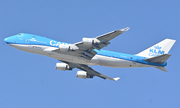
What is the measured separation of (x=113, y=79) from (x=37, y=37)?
18.3 metres

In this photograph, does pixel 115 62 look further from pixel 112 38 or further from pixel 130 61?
pixel 112 38

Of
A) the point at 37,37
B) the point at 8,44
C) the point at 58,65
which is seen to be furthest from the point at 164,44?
the point at 8,44

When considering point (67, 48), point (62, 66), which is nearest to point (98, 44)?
point (67, 48)

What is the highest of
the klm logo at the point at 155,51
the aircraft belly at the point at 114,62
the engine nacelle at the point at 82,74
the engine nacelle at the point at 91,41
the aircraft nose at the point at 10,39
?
the aircraft nose at the point at 10,39

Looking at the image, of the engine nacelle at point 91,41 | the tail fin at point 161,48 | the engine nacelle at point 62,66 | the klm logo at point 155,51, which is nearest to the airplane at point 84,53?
the engine nacelle at point 91,41

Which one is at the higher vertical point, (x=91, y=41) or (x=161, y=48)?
(x=91, y=41)

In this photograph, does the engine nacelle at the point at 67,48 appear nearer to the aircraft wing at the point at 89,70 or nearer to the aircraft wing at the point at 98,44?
the aircraft wing at the point at 98,44

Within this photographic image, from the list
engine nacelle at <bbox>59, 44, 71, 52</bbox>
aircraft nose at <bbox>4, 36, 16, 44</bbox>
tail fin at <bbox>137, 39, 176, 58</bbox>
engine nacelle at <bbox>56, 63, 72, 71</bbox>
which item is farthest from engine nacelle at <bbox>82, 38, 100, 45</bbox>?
tail fin at <bbox>137, 39, 176, 58</bbox>

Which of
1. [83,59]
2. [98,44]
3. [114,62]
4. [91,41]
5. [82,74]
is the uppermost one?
[91,41]

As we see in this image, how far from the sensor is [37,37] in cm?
5141

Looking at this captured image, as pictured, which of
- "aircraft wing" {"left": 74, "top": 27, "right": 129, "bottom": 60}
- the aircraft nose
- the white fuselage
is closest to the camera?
"aircraft wing" {"left": 74, "top": 27, "right": 129, "bottom": 60}

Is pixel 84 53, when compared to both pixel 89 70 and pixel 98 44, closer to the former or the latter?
pixel 98 44

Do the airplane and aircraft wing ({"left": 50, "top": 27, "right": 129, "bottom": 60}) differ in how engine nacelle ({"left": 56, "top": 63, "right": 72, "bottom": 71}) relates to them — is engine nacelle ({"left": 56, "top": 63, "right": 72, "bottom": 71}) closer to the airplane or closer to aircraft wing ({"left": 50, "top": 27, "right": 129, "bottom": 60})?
the airplane

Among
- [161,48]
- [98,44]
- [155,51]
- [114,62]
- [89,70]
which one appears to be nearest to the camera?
[98,44]
